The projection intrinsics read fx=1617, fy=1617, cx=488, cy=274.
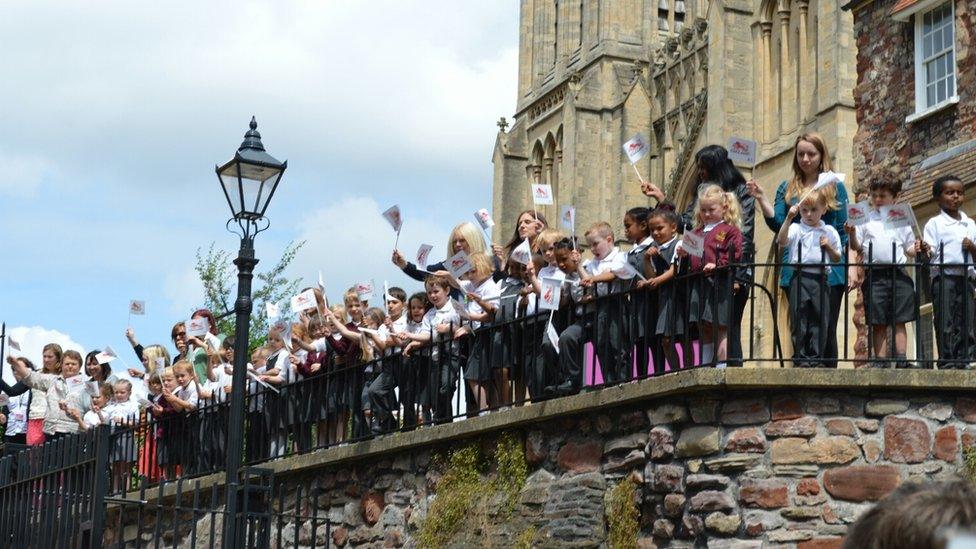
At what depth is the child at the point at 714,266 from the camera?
30.9 feet

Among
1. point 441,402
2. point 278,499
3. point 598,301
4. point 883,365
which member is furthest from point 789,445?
point 278,499

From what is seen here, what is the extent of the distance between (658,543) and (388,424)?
3.64 metres

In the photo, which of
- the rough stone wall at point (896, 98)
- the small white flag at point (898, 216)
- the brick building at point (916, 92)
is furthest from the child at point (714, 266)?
the rough stone wall at point (896, 98)

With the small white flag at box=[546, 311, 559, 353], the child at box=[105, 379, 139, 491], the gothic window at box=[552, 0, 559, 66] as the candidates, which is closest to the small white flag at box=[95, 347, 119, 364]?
the child at box=[105, 379, 139, 491]

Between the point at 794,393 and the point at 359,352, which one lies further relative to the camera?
the point at 359,352

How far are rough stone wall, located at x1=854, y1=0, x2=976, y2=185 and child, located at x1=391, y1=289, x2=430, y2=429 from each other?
8.14 meters

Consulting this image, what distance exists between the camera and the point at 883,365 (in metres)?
9.55

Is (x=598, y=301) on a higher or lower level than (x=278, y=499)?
higher

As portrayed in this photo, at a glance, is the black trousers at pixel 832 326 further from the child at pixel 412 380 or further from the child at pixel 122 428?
the child at pixel 122 428

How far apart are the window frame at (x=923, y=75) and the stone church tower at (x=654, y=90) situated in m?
13.9

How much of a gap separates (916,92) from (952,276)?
32.1ft

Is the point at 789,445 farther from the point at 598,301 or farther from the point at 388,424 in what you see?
the point at 388,424

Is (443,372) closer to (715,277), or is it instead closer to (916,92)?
(715,277)

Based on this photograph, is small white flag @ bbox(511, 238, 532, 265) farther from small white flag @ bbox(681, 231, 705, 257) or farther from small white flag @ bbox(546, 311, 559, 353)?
small white flag @ bbox(681, 231, 705, 257)
